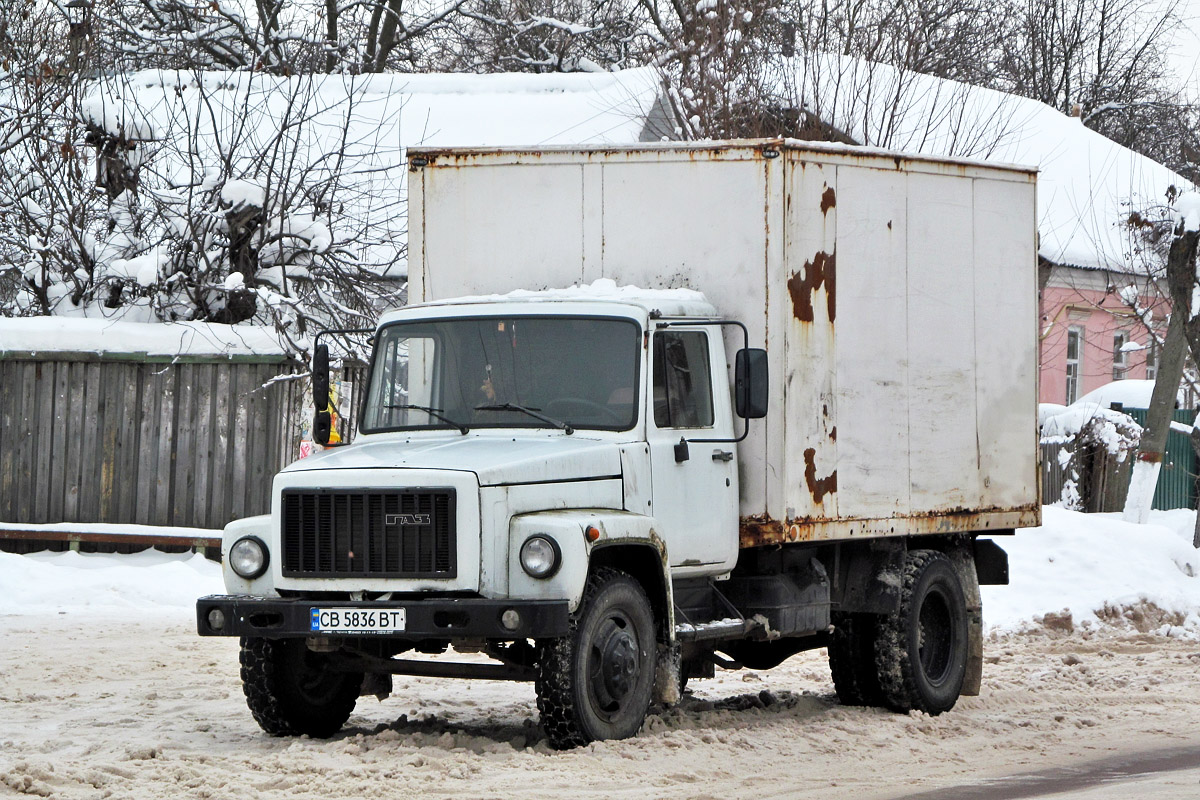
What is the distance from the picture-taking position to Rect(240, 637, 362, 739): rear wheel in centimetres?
895

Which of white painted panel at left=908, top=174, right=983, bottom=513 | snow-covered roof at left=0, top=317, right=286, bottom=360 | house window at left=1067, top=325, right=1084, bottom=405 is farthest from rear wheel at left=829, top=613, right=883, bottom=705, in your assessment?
house window at left=1067, top=325, right=1084, bottom=405

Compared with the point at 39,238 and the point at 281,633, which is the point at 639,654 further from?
the point at 39,238

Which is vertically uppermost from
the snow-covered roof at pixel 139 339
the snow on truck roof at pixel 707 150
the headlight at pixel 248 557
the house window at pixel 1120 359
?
the house window at pixel 1120 359

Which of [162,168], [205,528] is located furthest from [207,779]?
[162,168]

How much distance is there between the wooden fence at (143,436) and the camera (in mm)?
15805

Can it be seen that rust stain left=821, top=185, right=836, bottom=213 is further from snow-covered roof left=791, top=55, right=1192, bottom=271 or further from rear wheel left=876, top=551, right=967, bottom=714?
snow-covered roof left=791, top=55, right=1192, bottom=271

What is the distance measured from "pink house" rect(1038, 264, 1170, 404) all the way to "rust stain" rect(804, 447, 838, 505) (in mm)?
21592

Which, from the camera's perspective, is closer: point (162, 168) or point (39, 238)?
point (39, 238)

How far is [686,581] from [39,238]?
31.5 ft

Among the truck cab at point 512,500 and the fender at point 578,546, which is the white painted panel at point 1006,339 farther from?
the fender at point 578,546

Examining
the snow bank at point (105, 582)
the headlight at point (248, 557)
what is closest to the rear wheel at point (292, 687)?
the headlight at point (248, 557)

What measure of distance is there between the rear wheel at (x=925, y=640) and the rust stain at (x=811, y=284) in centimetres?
190

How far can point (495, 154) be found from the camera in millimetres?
10281

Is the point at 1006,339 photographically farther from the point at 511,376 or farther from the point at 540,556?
the point at 540,556
